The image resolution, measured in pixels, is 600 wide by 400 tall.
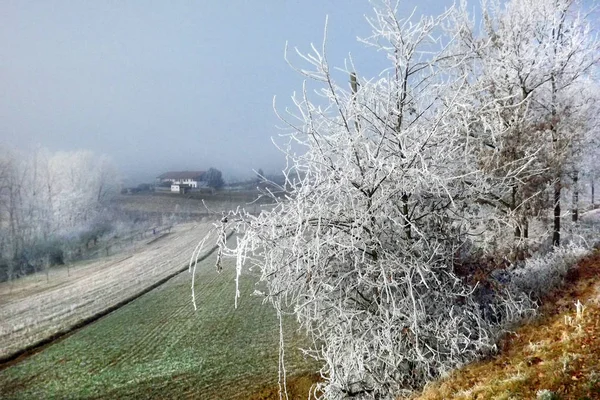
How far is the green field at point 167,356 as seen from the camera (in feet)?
36.0

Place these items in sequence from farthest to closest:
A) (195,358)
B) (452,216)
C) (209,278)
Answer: (209,278)
(195,358)
(452,216)

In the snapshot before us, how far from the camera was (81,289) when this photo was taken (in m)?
20.1

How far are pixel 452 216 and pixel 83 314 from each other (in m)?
17.0

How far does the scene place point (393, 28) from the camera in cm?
669

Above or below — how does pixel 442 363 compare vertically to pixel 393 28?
below

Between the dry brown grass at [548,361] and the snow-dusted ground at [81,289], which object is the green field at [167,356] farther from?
the dry brown grass at [548,361]

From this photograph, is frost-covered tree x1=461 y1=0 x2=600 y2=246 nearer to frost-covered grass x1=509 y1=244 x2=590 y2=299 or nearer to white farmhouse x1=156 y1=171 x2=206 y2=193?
frost-covered grass x1=509 y1=244 x2=590 y2=299

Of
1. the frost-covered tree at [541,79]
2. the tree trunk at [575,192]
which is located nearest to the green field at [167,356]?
the frost-covered tree at [541,79]

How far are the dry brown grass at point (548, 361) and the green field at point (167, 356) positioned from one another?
6.69m

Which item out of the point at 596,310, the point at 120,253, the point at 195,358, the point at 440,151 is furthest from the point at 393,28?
the point at 120,253

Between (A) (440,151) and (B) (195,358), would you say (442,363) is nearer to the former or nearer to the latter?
(A) (440,151)

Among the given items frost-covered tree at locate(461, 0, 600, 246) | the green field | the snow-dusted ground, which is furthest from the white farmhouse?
frost-covered tree at locate(461, 0, 600, 246)

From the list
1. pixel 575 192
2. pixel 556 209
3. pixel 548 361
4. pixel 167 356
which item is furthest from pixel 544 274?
pixel 167 356

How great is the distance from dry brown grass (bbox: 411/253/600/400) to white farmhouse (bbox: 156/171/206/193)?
25682mm
